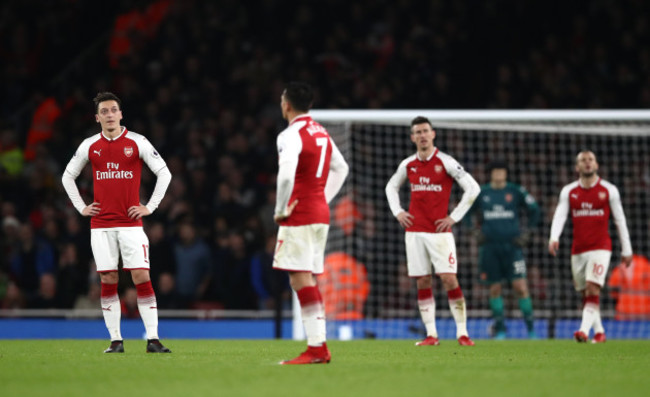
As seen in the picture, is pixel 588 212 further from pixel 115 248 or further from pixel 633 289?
pixel 115 248

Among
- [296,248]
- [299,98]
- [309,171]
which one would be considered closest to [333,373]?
[296,248]

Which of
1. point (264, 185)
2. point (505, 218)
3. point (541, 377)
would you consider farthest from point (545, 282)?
point (541, 377)

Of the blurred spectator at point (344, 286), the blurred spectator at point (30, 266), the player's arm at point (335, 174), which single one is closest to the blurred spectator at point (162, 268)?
the blurred spectator at point (30, 266)

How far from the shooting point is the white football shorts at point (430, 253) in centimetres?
1043

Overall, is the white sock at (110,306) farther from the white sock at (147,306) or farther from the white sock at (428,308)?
the white sock at (428,308)

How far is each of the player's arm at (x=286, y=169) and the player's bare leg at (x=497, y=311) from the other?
6.36 meters

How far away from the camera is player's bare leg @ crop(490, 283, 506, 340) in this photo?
42.7 ft

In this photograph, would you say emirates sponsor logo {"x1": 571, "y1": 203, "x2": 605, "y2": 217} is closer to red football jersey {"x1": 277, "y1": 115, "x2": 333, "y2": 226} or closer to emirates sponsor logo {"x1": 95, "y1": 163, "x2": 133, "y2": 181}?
red football jersey {"x1": 277, "y1": 115, "x2": 333, "y2": 226}

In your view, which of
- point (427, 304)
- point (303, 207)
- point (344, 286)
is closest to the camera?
point (303, 207)

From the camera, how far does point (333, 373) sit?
661cm

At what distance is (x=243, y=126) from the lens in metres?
18.1

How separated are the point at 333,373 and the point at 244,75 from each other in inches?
511

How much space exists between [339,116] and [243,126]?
15.9 feet

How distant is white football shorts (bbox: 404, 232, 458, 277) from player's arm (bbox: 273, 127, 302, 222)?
3.49 m
